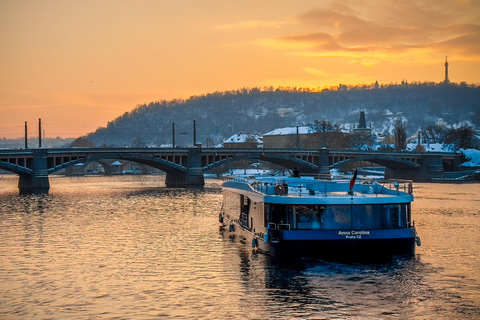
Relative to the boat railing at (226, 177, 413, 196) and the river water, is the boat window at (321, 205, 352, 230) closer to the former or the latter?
the river water

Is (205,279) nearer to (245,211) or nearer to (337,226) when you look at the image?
(337,226)

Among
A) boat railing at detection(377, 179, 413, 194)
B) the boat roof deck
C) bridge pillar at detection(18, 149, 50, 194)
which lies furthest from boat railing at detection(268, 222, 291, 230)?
bridge pillar at detection(18, 149, 50, 194)

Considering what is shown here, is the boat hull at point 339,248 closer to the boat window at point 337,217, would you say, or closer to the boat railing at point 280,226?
the boat railing at point 280,226

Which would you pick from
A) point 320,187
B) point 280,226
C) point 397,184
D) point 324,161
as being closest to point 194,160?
point 324,161

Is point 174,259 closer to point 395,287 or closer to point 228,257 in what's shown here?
point 228,257

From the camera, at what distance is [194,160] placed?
10856cm

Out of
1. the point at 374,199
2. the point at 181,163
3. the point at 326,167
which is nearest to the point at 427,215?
the point at 374,199

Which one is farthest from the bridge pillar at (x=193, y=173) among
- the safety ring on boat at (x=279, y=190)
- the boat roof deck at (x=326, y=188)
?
the safety ring on boat at (x=279, y=190)

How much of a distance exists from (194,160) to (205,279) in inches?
3166

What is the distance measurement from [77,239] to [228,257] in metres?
12.3

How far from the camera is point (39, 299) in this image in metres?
25.3

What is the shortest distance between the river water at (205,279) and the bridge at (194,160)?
47.1 metres

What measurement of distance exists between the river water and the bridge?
155 feet

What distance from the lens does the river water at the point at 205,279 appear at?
76.9ft
